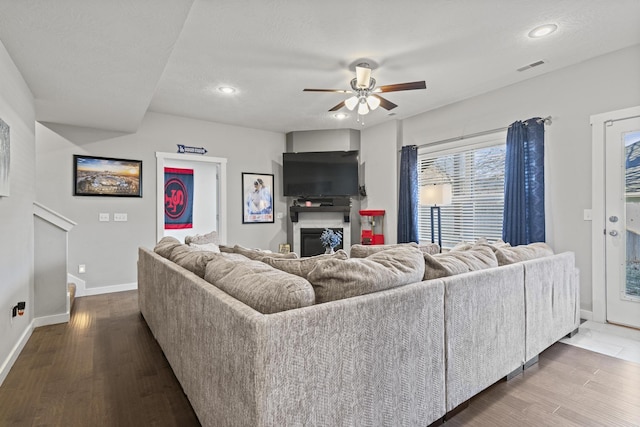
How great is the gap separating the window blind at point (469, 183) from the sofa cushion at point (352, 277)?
324 centimetres

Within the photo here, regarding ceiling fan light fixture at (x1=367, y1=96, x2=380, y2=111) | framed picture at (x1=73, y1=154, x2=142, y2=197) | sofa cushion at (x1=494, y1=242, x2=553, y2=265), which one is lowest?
sofa cushion at (x1=494, y1=242, x2=553, y2=265)

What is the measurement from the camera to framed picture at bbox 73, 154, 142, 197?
4375 mm

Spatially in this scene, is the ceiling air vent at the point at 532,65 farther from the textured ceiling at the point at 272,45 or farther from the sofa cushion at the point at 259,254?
the sofa cushion at the point at 259,254

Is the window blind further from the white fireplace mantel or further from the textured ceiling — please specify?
the white fireplace mantel

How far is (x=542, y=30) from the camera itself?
9.21 feet

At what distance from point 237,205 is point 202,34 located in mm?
3254

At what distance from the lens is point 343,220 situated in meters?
5.92

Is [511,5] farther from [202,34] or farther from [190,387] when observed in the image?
[190,387]

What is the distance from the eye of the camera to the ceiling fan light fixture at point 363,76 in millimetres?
3156

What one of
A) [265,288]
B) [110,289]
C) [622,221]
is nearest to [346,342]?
[265,288]

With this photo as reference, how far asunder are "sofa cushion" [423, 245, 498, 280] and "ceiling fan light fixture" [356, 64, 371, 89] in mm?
2010

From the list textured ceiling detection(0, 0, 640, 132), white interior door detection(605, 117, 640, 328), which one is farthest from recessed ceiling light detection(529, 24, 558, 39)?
white interior door detection(605, 117, 640, 328)

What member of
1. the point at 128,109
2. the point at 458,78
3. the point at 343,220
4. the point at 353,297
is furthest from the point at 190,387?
the point at 343,220

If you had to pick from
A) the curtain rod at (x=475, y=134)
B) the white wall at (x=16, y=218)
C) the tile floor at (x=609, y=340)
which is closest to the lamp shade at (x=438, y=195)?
the curtain rod at (x=475, y=134)
